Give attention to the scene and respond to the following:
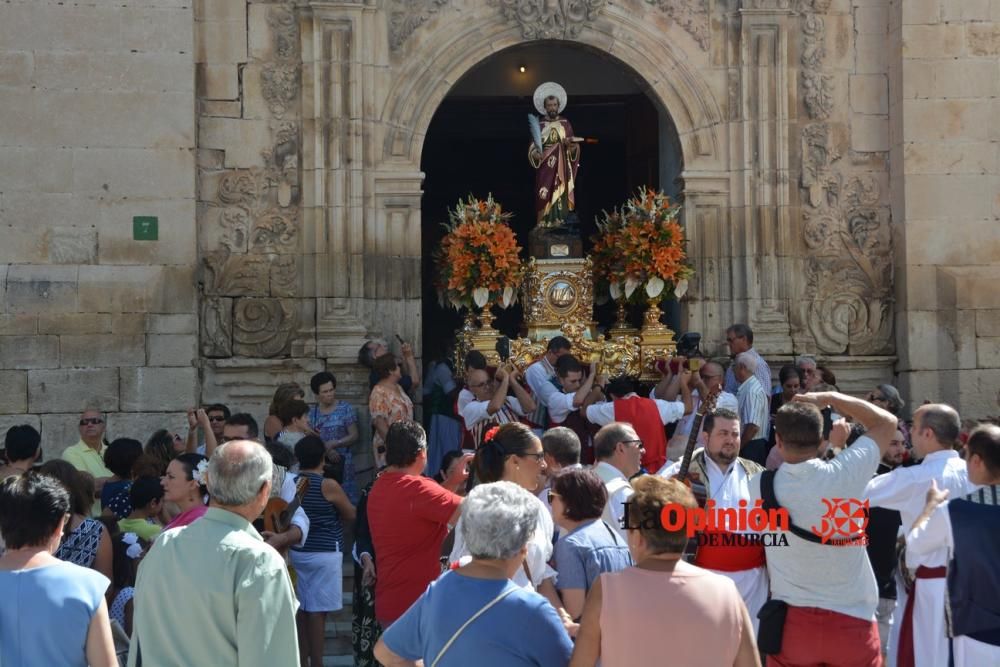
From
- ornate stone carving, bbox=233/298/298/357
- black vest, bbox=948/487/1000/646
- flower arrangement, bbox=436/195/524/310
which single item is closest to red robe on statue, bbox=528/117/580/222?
flower arrangement, bbox=436/195/524/310

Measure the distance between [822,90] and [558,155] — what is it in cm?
234

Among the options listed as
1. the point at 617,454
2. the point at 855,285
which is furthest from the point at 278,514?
the point at 855,285

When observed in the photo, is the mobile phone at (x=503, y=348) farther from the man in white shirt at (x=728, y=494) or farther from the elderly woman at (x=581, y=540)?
the elderly woman at (x=581, y=540)

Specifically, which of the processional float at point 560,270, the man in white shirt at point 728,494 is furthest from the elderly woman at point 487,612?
the processional float at point 560,270

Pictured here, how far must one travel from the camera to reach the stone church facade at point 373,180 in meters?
11.3

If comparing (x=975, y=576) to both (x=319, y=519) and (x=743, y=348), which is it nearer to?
(x=319, y=519)

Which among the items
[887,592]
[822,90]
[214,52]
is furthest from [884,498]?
[214,52]

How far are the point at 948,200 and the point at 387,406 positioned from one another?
204 inches

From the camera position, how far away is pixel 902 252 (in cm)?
1202

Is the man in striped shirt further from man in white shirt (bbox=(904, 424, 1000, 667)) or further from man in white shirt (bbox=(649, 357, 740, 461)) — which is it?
man in white shirt (bbox=(904, 424, 1000, 667))

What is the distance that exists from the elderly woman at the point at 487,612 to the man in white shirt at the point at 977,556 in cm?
177

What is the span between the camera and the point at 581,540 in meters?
5.46

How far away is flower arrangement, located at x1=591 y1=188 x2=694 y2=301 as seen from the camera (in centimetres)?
1158

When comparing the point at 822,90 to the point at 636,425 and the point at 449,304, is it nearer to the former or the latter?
the point at 449,304
